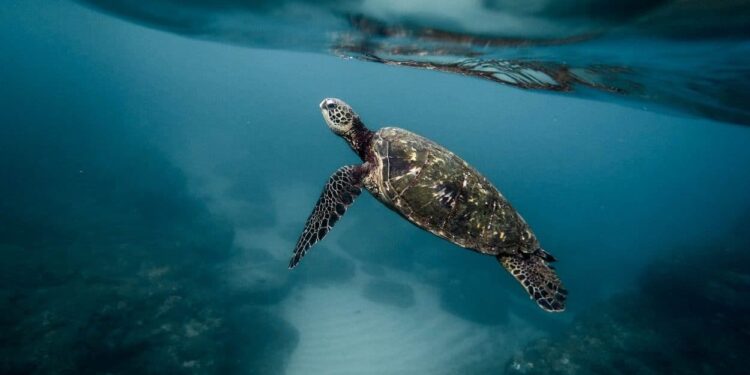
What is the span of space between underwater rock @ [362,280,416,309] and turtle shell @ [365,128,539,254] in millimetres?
12398

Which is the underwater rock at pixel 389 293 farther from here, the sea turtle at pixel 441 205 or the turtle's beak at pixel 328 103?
the turtle's beak at pixel 328 103

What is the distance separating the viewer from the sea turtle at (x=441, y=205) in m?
5.29

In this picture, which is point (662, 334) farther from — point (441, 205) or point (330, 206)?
point (330, 206)

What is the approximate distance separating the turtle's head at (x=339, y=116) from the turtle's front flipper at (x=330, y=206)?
0.96m

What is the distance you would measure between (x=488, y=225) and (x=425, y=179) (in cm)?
121

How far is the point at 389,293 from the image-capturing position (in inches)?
695

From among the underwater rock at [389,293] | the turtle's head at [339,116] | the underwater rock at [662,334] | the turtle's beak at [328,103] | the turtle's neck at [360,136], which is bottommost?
the underwater rock at [662,334]

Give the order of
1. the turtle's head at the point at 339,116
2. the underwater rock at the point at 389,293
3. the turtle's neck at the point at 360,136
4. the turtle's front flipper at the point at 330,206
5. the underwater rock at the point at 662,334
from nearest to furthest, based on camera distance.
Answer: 1. the turtle's front flipper at the point at 330,206
2. the turtle's head at the point at 339,116
3. the turtle's neck at the point at 360,136
4. the underwater rock at the point at 662,334
5. the underwater rock at the point at 389,293

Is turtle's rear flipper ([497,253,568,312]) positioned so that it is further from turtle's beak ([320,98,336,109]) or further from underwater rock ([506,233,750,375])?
underwater rock ([506,233,750,375])

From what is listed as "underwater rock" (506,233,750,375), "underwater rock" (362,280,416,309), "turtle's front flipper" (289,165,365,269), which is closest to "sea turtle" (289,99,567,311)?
"turtle's front flipper" (289,165,365,269)

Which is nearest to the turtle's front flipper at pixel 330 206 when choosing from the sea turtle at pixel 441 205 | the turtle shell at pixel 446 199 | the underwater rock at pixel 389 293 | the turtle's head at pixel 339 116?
the sea turtle at pixel 441 205

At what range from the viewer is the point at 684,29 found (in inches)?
262

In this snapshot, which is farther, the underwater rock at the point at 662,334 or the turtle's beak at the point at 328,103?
the underwater rock at the point at 662,334

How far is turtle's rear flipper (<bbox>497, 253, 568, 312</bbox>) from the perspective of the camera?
5.45 m
